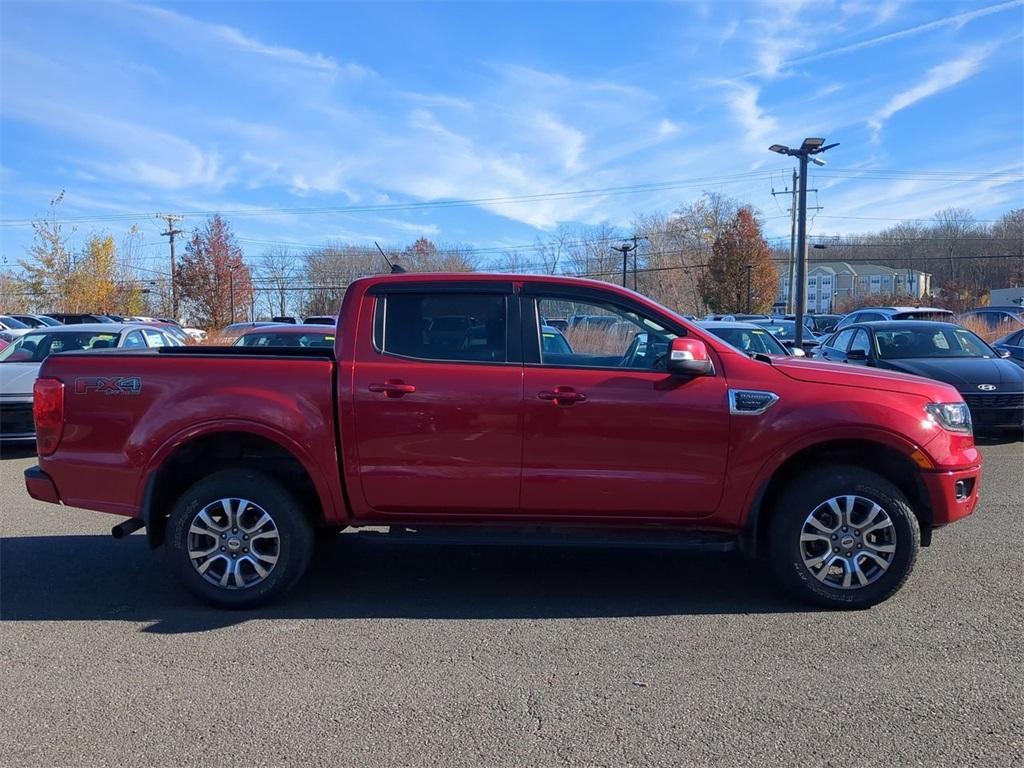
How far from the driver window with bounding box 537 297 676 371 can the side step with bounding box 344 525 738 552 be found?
3.24 ft

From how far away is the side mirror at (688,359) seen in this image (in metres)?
4.32

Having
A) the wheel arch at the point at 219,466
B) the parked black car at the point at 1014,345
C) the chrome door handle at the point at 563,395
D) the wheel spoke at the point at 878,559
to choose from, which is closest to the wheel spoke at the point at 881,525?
the wheel spoke at the point at 878,559

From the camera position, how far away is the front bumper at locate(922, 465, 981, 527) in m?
4.48

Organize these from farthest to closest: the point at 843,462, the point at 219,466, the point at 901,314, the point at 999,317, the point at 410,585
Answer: the point at 999,317 < the point at 901,314 < the point at 410,585 < the point at 219,466 < the point at 843,462

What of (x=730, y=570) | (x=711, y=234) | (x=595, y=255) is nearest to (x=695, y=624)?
(x=730, y=570)

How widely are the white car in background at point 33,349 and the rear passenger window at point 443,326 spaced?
16.2 feet

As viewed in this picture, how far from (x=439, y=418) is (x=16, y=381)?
788cm

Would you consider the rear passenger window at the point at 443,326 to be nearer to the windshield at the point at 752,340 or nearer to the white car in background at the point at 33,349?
the white car in background at the point at 33,349

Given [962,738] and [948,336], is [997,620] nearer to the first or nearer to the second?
[962,738]

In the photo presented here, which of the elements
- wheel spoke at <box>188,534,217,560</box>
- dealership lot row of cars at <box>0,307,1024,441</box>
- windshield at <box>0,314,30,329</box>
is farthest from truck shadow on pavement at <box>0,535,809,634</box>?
windshield at <box>0,314,30,329</box>

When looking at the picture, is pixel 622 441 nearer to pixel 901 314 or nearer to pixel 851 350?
pixel 851 350

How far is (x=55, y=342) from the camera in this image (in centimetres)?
1105

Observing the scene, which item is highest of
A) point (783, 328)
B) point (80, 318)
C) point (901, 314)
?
point (80, 318)

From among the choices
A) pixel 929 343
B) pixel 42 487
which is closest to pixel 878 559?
pixel 42 487
